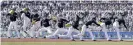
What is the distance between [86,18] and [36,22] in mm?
4001

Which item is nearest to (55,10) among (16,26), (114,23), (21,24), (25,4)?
(25,4)

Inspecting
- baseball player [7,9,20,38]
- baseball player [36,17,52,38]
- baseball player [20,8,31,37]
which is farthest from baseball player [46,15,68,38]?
baseball player [7,9,20,38]

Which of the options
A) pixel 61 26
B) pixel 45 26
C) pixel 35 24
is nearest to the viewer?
pixel 61 26

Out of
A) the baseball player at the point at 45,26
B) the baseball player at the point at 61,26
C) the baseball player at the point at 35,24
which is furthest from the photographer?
the baseball player at the point at 35,24

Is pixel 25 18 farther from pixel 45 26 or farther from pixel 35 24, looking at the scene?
pixel 45 26

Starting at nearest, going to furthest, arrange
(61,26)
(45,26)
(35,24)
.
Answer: (61,26), (35,24), (45,26)

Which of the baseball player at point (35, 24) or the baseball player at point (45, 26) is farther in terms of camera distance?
the baseball player at point (35, 24)

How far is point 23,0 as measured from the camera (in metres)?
23.8

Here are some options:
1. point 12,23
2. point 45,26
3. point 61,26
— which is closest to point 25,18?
point 12,23

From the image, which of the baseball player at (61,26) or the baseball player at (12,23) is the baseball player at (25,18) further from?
the baseball player at (61,26)

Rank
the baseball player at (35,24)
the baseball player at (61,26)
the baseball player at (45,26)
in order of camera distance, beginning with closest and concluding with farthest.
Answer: the baseball player at (61,26) → the baseball player at (45,26) → the baseball player at (35,24)

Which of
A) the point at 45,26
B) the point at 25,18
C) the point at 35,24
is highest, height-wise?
the point at 25,18

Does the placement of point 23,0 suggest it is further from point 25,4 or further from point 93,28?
point 93,28

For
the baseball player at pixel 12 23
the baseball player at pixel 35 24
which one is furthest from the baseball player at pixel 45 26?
the baseball player at pixel 12 23
